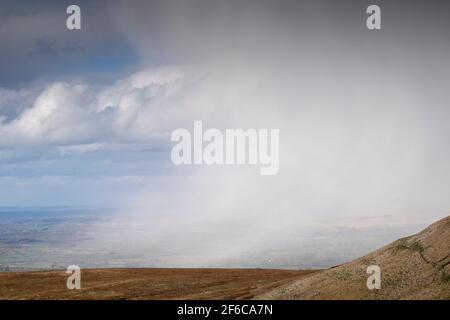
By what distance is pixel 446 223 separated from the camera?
27828 millimetres

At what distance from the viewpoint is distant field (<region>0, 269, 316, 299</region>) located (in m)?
30.2

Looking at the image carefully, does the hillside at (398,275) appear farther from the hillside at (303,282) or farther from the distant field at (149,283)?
the distant field at (149,283)

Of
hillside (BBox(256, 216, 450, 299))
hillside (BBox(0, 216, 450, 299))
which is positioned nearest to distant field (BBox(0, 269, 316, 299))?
hillside (BBox(0, 216, 450, 299))

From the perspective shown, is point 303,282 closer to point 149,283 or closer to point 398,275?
point 398,275

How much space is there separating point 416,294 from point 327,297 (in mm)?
3641

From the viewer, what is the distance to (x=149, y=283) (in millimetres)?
34125

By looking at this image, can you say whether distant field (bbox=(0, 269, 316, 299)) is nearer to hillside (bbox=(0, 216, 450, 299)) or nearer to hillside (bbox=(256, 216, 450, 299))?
hillside (bbox=(0, 216, 450, 299))

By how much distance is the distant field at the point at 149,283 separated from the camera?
3015cm

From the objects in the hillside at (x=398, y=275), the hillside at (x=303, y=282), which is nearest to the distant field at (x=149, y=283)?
the hillside at (x=303, y=282)

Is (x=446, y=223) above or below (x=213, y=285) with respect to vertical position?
above

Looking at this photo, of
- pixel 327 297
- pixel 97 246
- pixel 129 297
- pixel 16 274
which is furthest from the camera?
pixel 97 246
